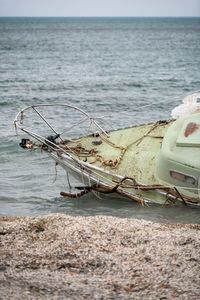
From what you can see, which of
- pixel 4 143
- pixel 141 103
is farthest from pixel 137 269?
pixel 141 103

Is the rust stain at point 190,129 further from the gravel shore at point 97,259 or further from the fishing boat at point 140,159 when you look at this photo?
the gravel shore at point 97,259

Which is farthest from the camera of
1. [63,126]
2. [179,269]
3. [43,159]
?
[63,126]

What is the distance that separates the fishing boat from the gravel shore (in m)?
1.45

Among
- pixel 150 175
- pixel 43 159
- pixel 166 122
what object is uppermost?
pixel 166 122

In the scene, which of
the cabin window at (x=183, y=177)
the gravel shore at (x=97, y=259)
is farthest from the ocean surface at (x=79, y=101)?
the gravel shore at (x=97, y=259)

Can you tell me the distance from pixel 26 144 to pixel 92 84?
20.2 m

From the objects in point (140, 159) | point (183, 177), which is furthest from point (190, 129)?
point (140, 159)

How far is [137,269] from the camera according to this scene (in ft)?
20.1

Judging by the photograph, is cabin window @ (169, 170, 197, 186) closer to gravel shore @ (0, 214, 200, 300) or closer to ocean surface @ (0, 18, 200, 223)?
ocean surface @ (0, 18, 200, 223)

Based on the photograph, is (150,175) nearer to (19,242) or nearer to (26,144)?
(26,144)

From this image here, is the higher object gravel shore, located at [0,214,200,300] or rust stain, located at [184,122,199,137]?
rust stain, located at [184,122,199,137]

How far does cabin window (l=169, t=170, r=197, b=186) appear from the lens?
930 cm

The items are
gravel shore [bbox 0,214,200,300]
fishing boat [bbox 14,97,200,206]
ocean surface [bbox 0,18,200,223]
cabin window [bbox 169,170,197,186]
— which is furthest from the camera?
ocean surface [bbox 0,18,200,223]

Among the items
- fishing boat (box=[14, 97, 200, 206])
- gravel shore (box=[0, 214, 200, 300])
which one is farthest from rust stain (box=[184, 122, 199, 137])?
gravel shore (box=[0, 214, 200, 300])
